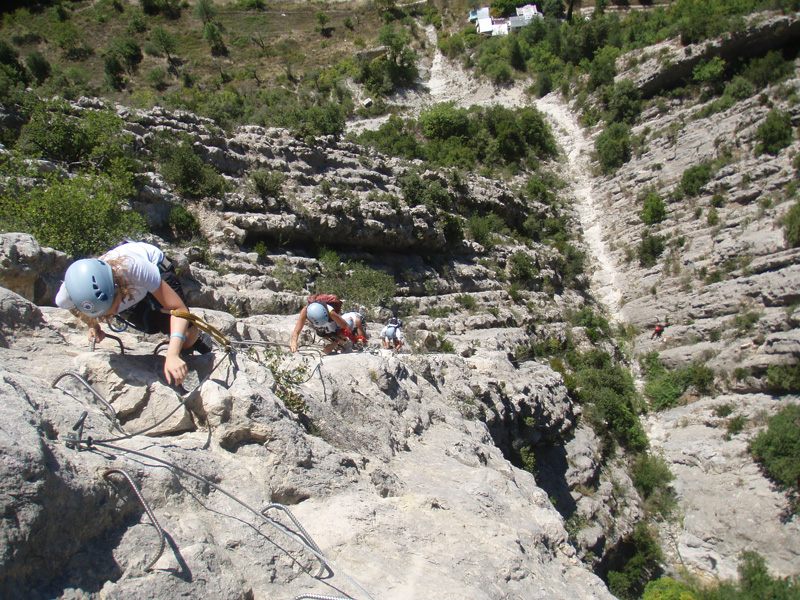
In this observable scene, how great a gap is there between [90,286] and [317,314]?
11.9 ft

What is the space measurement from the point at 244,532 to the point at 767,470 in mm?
18179

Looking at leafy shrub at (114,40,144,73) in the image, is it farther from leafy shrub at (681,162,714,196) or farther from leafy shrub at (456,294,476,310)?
leafy shrub at (681,162,714,196)

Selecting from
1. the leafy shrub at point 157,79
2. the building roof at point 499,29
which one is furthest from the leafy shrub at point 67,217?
the building roof at point 499,29

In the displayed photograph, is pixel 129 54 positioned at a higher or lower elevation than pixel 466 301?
higher

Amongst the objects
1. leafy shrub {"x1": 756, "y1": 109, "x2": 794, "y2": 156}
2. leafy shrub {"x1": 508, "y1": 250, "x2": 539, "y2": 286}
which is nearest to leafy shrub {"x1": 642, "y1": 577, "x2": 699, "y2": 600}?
leafy shrub {"x1": 508, "y1": 250, "x2": 539, "y2": 286}

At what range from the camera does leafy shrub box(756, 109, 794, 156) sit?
2117 centimetres

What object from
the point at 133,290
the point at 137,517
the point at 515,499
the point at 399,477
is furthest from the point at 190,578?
the point at 515,499

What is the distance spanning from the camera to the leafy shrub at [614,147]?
27.7 m

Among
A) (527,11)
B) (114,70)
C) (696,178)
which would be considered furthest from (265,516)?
(527,11)

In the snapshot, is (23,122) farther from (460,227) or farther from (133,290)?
(460,227)

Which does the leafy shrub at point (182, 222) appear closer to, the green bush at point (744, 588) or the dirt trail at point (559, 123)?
the green bush at point (744, 588)

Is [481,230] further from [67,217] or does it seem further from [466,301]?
[67,217]

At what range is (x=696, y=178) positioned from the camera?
22781 mm

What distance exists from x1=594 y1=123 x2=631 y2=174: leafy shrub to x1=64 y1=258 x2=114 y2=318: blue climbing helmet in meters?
30.4
